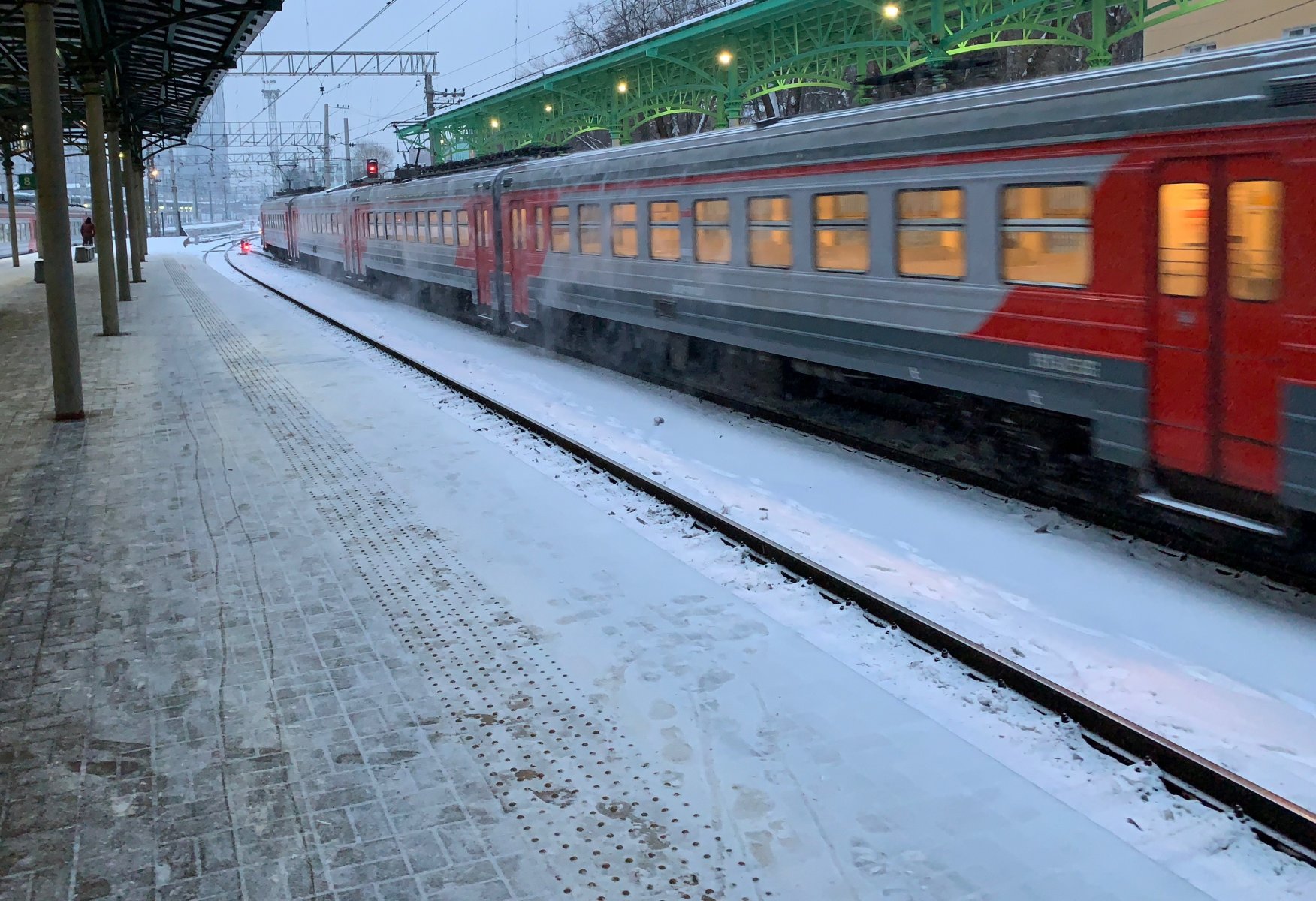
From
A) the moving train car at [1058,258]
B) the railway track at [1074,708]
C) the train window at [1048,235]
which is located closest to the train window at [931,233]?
the moving train car at [1058,258]

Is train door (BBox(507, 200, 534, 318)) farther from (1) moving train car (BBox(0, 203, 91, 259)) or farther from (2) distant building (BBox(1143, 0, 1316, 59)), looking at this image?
(1) moving train car (BBox(0, 203, 91, 259))

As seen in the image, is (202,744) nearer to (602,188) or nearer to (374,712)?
(374,712)

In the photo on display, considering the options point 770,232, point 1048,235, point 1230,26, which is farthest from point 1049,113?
point 1230,26

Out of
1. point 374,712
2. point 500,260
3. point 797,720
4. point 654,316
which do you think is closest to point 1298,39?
point 797,720

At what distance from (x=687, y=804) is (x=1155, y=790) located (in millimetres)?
1743

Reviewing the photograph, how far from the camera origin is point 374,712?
5.05m

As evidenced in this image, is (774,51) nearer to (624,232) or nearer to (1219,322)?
(624,232)

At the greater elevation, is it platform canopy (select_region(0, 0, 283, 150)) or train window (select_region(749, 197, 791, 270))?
platform canopy (select_region(0, 0, 283, 150))

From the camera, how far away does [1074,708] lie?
4.86m

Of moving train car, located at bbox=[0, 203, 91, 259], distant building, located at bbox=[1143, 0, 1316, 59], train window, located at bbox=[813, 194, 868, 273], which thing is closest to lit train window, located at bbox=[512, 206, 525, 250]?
train window, located at bbox=[813, 194, 868, 273]

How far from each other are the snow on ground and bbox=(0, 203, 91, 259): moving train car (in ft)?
159

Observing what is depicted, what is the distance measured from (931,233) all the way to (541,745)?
5.68 metres

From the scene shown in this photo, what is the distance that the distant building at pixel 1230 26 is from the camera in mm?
23531

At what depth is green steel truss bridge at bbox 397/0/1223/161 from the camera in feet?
66.6
